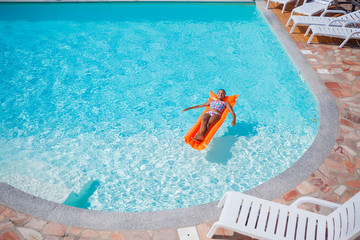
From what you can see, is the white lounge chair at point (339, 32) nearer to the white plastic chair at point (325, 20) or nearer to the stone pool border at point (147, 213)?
the white plastic chair at point (325, 20)

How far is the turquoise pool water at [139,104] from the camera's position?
4875 mm

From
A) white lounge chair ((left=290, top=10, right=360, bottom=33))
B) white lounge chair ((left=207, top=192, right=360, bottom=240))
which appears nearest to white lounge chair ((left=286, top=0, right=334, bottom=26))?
white lounge chair ((left=290, top=10, right=360, bottom=33))

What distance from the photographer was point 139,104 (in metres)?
6.56

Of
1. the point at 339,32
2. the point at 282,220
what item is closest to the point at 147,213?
the point at 282,220

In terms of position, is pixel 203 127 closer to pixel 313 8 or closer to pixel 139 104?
pixel 139 104

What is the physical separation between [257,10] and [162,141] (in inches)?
300

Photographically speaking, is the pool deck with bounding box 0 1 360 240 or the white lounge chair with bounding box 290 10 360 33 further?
the white lounge chair with bounding box 290 10 360 33

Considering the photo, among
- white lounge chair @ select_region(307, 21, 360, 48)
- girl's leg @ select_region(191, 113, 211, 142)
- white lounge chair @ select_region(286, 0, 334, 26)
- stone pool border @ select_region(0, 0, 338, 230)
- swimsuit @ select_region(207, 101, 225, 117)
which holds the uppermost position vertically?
white lounge chair @ select_region(286, 0, 334, 26)

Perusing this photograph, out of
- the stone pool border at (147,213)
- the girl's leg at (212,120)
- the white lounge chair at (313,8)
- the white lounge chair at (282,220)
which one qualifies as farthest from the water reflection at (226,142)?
A: the white lounge chair at (313,8)

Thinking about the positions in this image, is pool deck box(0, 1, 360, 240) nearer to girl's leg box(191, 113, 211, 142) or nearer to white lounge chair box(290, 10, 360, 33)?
girl's leg box(191, 113, 211, 142)

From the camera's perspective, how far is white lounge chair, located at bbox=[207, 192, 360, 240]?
3.05 metres

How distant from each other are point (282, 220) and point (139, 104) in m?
4.33

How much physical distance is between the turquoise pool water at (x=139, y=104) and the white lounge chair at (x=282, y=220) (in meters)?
1.26

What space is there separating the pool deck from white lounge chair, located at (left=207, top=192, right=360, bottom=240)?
0.49 meters
